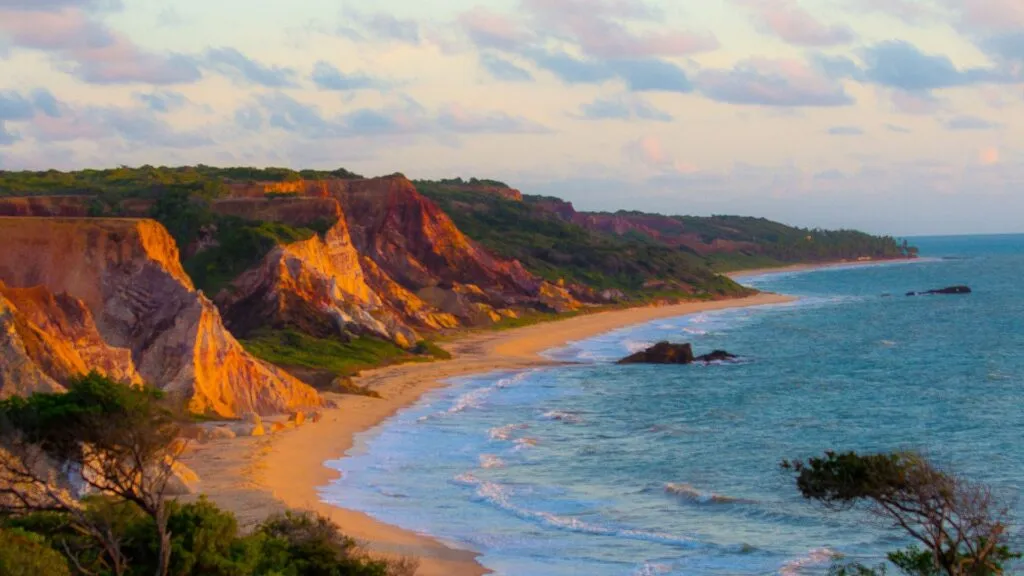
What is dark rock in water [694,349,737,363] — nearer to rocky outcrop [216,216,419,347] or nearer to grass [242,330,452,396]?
grass [242,330,452,396]

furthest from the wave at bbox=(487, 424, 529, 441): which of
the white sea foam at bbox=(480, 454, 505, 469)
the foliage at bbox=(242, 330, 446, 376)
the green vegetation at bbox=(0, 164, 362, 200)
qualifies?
the green vegetation at bbox=(0, 164, 362, 200)

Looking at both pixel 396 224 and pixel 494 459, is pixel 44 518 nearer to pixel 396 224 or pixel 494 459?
pixel 494 459

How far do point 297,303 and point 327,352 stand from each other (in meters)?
4.98

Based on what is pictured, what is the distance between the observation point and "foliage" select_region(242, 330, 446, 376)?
196ft

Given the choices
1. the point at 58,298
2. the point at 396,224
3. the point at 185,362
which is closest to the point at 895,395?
the point at 185,362

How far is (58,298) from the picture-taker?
3794 cm

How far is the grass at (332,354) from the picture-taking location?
189ft

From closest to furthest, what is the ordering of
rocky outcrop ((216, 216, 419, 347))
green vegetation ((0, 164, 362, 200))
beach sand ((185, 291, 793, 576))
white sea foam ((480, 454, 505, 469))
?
beach sand ((185, 291, 793, 576))
white sea foam ((480, 454, 505, 469))
rocky outcrop ((216, 216, 419, 347))
green vegetation ((0, 164, 362, 200))

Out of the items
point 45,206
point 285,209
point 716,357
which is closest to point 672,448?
point 716,357

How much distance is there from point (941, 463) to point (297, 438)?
19741mm

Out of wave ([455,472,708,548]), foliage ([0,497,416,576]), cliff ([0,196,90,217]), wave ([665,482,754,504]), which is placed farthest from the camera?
cliff ([0,196,90,217])

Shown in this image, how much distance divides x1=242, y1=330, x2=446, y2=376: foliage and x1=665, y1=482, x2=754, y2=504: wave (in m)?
26.5

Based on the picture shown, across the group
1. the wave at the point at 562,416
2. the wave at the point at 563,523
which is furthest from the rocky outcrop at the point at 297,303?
the wave at the point at 563,523

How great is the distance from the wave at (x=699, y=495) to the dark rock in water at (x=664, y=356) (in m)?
36.7
